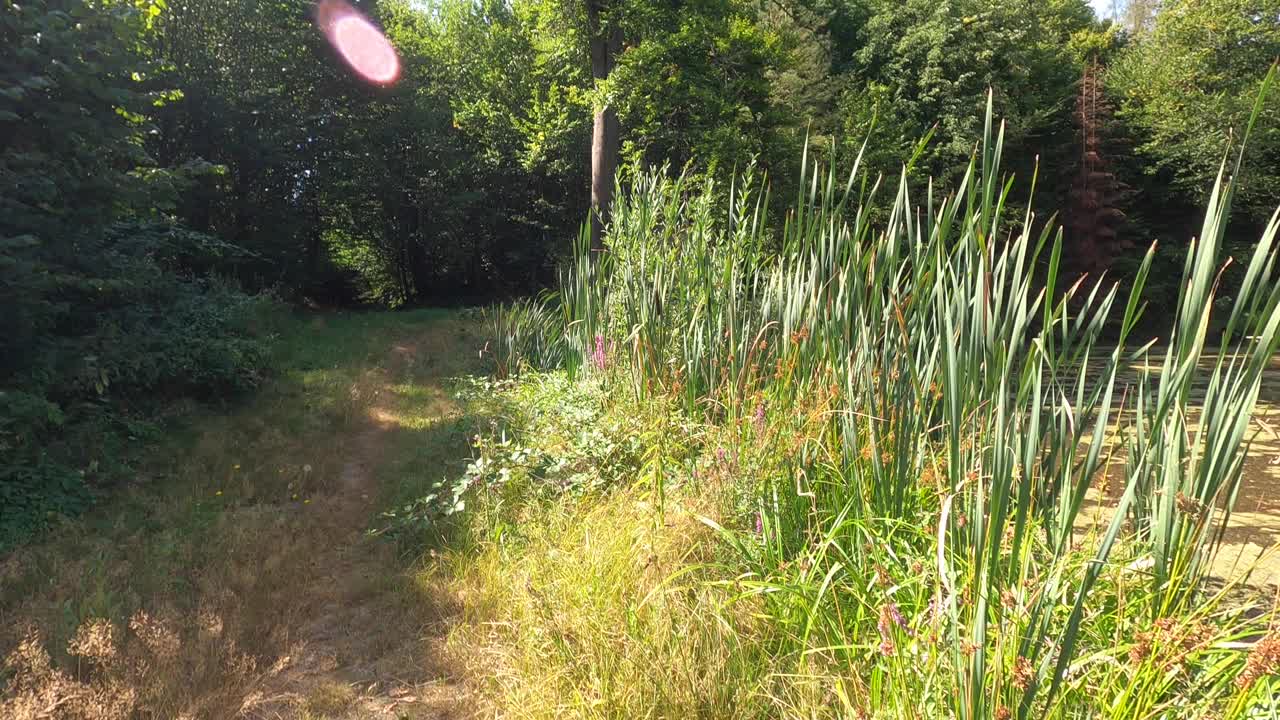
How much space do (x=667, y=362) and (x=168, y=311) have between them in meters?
4.15

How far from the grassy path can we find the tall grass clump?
1177 millimetres

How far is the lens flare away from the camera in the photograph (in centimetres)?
1279

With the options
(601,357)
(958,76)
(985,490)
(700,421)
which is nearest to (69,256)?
(601,357)

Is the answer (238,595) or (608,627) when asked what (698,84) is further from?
(608,627)

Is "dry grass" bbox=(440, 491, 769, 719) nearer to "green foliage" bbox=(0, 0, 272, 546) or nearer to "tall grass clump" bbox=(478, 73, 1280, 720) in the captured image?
"tall grass clump" bbox=(478, 73, 1280, 720)

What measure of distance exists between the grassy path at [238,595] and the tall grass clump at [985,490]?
3.86 feet

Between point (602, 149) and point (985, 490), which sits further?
point (602, 149)

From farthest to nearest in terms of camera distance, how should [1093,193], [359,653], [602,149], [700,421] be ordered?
[1093,193]
[602,149]
[700,421]
[359,653]

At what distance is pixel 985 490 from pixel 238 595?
2749 mm

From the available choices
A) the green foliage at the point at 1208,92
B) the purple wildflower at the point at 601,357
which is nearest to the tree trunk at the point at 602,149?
the purple wildflower at the point at 601,357

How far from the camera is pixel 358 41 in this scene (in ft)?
43.7

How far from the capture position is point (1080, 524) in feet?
9.46

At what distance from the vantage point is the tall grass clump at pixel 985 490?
113cm

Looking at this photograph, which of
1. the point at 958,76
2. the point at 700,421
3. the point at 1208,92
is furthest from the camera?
the point at 958,76
